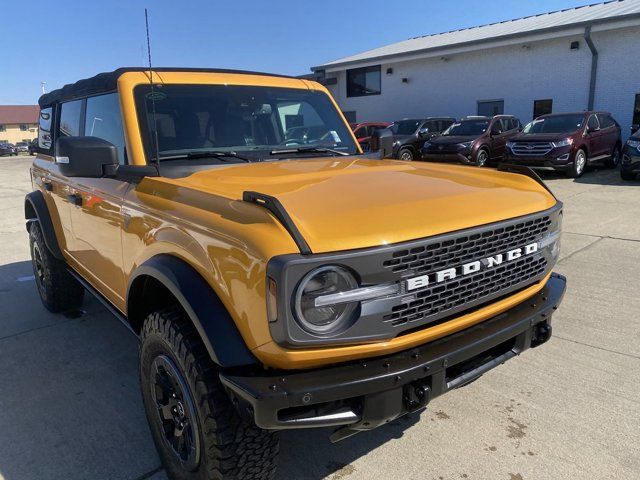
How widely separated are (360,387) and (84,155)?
181 centimetres

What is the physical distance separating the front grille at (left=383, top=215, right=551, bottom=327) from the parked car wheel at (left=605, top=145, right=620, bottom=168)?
14.9 metres

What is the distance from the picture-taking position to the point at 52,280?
4.51m

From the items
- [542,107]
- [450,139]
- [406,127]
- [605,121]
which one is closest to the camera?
[605,121]

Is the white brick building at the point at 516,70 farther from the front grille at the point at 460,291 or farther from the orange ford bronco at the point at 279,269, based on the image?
the front grille at the point at 460,291

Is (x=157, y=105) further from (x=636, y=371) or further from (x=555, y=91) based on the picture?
(x=555, y=91)

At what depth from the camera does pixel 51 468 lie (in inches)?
103

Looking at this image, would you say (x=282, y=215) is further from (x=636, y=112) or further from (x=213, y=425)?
(x=636, y=112)

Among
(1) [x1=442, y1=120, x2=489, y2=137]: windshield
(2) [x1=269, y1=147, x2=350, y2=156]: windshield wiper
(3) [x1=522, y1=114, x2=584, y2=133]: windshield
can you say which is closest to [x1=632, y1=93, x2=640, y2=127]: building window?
(3) [x1=522, y1=114, x2=584, y2=133]: windshield

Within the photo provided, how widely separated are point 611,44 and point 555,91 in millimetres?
2318

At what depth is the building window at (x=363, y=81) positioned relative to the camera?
26219 millimetres

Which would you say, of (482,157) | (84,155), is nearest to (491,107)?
(482,157)

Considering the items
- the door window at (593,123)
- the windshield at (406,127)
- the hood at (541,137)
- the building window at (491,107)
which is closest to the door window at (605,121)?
the door window at (593,123)

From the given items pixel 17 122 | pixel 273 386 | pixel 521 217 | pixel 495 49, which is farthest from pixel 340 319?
pixel 17 122

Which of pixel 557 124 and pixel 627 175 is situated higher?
pixel 557 124
